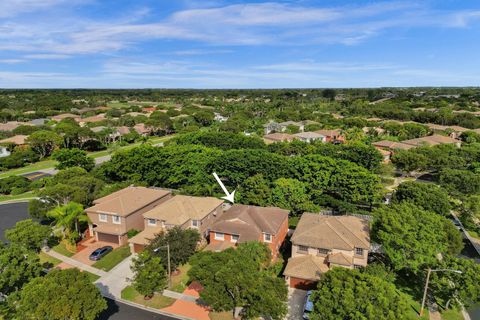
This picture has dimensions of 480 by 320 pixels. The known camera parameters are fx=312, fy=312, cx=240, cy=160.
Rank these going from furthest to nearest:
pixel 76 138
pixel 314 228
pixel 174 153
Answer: pixel 76 138, pixel 174 153, pixel 314 228

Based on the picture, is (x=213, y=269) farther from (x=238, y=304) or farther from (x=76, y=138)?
(x=76, y=138)

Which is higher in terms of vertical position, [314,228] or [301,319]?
[314,228]

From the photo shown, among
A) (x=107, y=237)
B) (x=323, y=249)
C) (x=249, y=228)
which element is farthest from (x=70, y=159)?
(x=323, y=249)

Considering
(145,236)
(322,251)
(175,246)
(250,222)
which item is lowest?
(145,236)

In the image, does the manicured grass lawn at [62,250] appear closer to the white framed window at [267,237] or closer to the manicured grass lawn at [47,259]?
the manicured grass lawn at [47,259]

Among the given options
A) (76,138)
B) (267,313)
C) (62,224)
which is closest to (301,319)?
(267,313)

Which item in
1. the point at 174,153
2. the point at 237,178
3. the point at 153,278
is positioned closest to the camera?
the point at 153,278

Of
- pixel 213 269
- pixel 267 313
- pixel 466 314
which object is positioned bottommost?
pixel 466 314

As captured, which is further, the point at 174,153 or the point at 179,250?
the point at 174,153

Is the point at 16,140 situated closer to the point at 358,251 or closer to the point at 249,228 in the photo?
the point at 249,228
